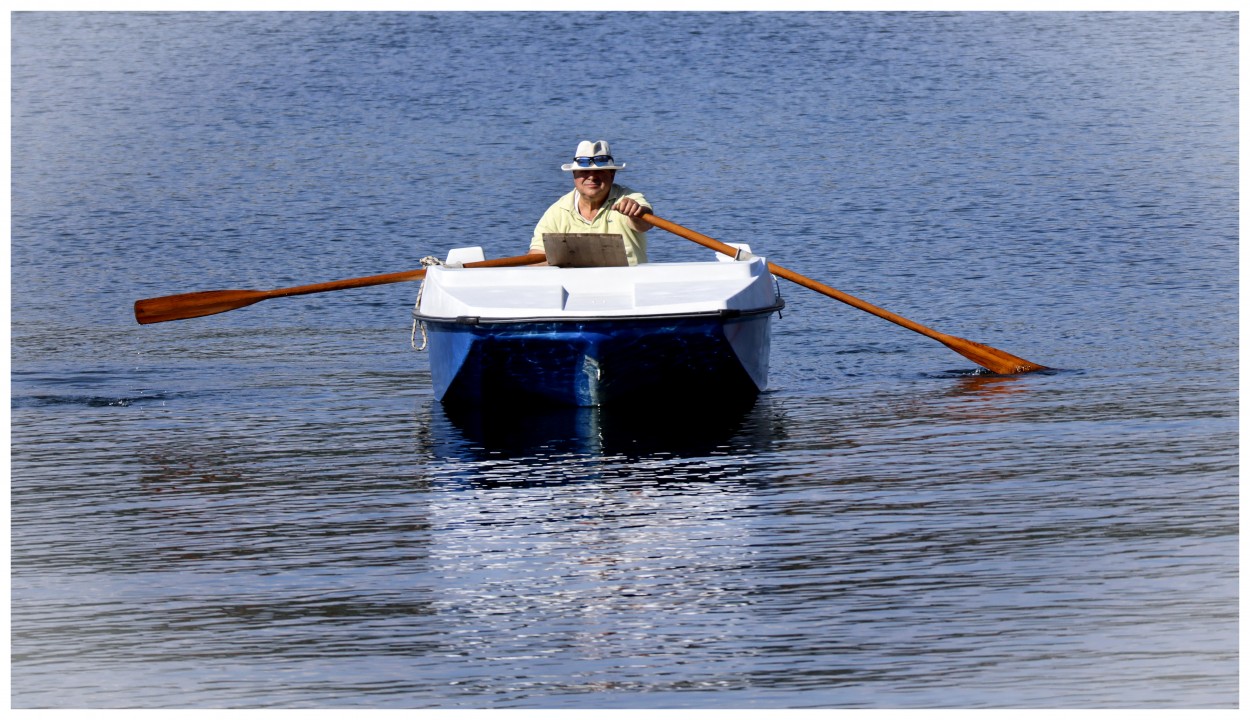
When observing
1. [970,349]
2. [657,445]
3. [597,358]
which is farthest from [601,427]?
[970,349]

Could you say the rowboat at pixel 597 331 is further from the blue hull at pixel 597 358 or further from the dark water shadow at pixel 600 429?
the dark water shadow at pixel 600 429

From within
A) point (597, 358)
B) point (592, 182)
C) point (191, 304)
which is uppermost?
point (592, 182)

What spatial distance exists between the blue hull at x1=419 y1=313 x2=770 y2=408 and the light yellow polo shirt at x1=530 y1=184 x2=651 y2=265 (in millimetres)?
1045

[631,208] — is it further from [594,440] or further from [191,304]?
[191,304]

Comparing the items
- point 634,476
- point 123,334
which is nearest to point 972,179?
point 123,334

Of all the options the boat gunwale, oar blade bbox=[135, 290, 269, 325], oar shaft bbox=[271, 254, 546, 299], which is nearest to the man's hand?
oar shaft bbox=[271, 254, 546, 299]

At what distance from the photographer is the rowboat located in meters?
12.3

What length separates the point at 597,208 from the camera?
44.8ft

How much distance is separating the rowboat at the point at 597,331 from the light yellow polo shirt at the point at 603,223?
0.68 metres

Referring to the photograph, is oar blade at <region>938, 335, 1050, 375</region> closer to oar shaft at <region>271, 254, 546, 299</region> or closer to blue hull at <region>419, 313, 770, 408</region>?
blue hull at <region>419, 313, 770, 408</region>

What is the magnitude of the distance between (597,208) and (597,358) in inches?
59.9

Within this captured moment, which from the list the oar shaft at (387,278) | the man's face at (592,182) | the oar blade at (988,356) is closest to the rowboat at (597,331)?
the oar shaft at (387,278)

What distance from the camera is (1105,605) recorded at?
306 inches

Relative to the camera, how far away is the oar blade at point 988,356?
14.4 meters
